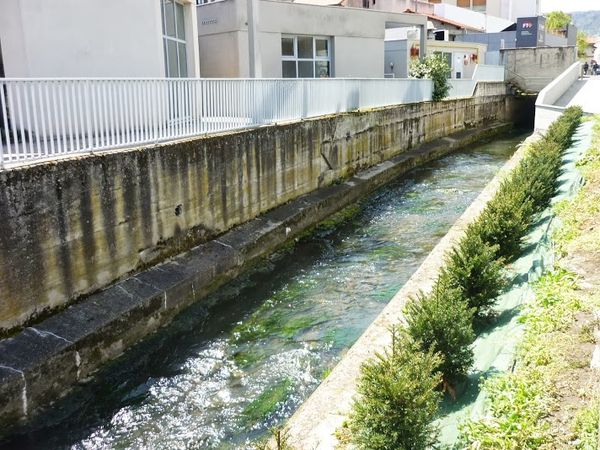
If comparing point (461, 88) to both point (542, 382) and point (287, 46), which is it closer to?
point (287, 46)

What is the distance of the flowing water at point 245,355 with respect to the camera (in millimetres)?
6934

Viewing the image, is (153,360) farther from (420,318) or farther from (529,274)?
(529,274)

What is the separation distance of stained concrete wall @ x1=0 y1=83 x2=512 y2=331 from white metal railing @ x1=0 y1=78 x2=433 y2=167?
0.35m

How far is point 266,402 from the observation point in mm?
7367

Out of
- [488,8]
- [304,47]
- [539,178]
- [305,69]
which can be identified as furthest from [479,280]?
[488,8]

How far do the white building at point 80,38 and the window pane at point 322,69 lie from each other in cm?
1177

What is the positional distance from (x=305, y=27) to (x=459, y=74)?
778 inches

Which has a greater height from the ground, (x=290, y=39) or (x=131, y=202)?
(x=290, y=39)

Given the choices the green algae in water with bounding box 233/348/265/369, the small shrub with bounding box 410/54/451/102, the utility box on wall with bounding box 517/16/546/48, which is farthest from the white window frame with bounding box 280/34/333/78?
the utility box on wall with bounding box 517/16/546/48

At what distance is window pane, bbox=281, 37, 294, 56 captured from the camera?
2305cm

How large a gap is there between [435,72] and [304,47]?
266 inches

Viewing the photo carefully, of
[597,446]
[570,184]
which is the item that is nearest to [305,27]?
[570,184]

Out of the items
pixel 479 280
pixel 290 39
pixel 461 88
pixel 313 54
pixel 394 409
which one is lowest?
pixel 394 409

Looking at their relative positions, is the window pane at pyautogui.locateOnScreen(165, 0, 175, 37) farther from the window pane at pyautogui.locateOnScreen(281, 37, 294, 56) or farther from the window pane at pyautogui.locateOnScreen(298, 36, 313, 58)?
the window pane at pyautogui.locateOnScreen(298, 36, 313, 58)
